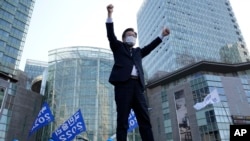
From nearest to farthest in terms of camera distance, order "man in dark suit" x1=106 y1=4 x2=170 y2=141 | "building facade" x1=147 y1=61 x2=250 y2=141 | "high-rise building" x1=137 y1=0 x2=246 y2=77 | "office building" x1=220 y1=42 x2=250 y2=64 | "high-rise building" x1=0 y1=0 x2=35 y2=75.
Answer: "man in dark suit" x1=106 y1=4 x2=170 y2=141
"building facade" x1=147 y1=61 x2=250 y2=141
"high-rise building" x1=0 y1=0 x2=35 y2=75
"office building" x1=220 y1=42 x2=250 y2=64
"high-rise building" x1=137 y1=0 x2=246 y2=77

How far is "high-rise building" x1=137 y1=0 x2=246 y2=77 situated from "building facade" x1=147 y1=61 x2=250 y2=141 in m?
31.7

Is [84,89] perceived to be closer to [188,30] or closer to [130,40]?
[130,40]

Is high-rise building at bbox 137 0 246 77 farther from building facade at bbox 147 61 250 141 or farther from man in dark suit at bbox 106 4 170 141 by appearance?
man in dark suit at bbox 106 4 170 141

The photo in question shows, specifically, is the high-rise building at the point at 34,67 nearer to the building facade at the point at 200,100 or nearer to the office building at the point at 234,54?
the building facade at the point at 200,100

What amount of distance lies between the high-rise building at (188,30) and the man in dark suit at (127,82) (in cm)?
7402

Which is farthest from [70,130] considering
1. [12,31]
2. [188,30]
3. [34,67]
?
[34,67]

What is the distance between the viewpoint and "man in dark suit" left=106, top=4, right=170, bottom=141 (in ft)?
10.6

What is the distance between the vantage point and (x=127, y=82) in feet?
11.0

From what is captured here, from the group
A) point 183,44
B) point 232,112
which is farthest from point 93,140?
point 183,44

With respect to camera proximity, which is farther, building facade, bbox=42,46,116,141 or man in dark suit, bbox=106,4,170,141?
building facade, bbox=42,46,116,141

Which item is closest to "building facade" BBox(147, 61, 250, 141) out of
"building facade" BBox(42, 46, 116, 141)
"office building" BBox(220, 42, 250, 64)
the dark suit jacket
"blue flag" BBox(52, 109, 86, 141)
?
"building facade" BBox(42, 46, 116, 141)

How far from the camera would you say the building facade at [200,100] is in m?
36.6

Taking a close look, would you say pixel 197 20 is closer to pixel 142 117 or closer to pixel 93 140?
pixel 93 140

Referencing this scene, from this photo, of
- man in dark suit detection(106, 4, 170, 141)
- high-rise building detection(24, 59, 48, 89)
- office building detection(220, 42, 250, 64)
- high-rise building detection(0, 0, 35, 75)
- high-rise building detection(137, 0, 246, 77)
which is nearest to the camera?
man in dark suit detection(106, 4, 170, 141)
